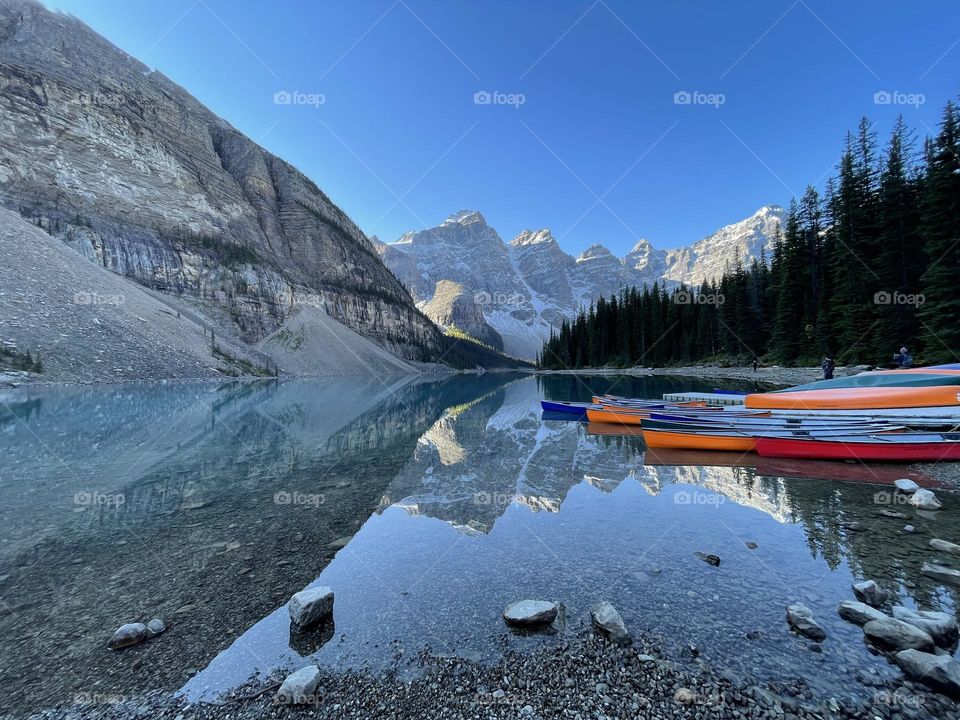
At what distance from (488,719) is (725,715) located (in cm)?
207

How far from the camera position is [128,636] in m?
4.65

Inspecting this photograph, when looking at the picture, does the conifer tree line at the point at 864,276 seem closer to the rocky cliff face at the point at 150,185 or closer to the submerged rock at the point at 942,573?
the submerged rock at the point at 942,573

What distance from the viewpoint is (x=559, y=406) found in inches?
996

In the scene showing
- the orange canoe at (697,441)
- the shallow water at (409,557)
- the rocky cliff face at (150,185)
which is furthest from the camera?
the rocky cliff face at (150,185)

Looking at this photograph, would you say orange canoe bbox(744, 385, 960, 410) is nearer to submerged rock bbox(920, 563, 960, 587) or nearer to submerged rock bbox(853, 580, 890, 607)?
submerged rock bbox(920, 563, 960, 587)

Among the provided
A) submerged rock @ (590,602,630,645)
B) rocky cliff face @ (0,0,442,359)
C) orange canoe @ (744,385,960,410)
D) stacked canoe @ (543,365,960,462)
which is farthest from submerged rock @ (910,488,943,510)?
rocky cliff face @ (0,0,442,359)

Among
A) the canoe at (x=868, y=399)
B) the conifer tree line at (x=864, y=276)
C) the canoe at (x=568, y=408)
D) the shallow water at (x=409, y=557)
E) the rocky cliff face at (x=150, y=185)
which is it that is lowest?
the shallow water at (x=409, y=557)

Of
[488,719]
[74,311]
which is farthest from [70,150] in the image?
[488,719]

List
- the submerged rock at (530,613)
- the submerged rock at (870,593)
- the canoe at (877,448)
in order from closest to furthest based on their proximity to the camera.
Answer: the submerged rock at (530,613) < the submerged rock at (870,593) < the canoe at (877,448)

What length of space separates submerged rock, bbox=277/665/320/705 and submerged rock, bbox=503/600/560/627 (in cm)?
229

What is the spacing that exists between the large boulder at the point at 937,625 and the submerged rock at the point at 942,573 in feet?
4.96

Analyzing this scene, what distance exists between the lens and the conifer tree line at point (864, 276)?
28.3 meters

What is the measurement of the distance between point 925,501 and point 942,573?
164 inches

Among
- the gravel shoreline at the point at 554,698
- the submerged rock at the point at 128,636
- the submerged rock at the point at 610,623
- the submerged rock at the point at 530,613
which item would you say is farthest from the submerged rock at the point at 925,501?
the submerged rock at the point at 128,636
